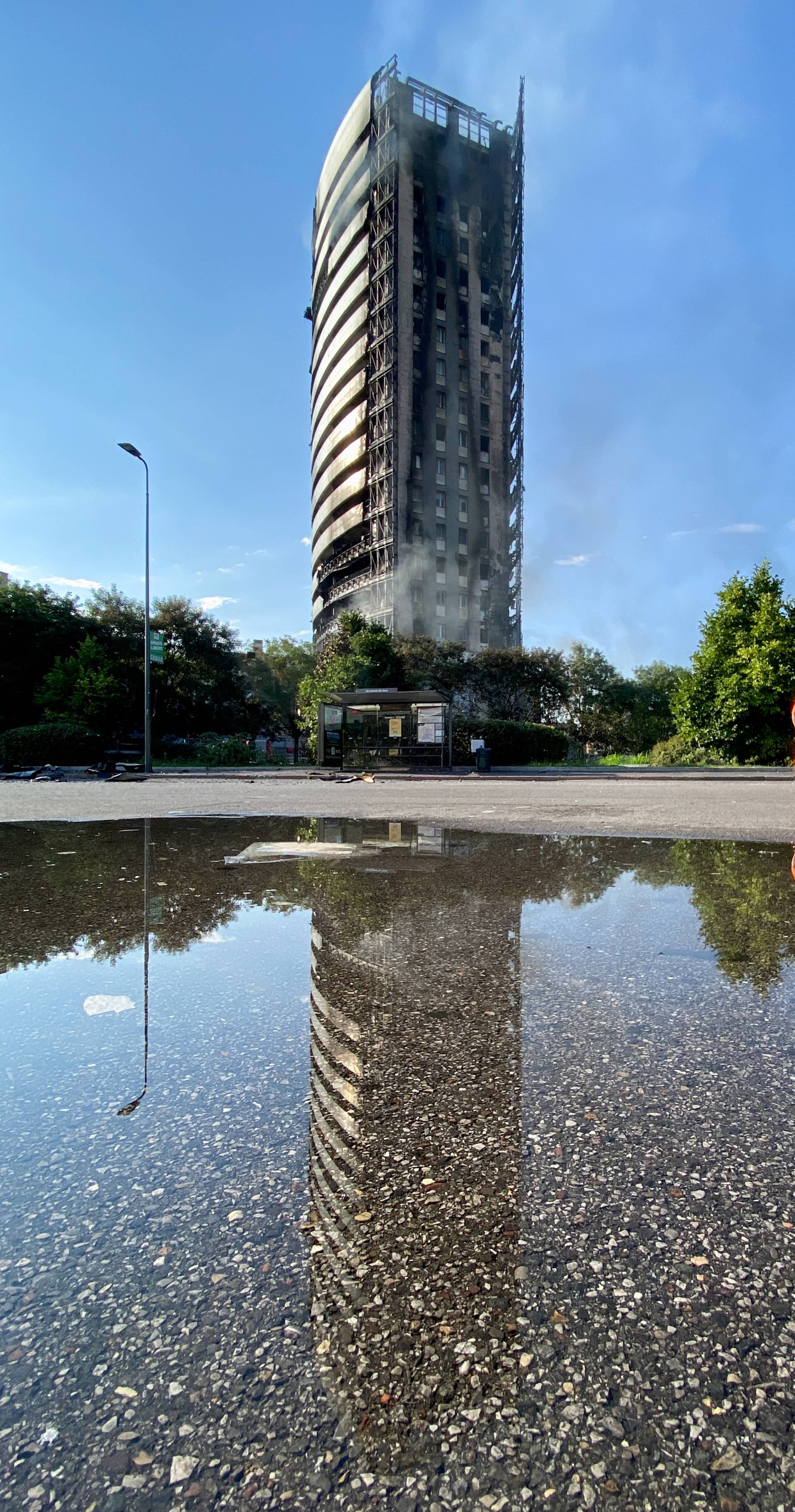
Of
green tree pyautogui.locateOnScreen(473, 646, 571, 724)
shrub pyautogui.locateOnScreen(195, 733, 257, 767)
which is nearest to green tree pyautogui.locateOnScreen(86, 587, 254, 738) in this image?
shrub pyautogui.locateOnScreen(195, 733, 257, 767)

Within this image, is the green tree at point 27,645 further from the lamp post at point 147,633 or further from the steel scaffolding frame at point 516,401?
the steel scaffolding frame at point 516,401

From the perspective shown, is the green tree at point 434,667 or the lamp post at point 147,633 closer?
the lamp post at point 147,633

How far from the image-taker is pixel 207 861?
6676 mm

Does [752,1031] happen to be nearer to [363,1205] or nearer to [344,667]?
[363,1205]

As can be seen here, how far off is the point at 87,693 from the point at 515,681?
2334 cm

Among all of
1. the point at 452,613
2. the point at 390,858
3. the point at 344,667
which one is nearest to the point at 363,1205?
the point at 390,858

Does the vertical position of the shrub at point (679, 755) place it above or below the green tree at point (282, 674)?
below

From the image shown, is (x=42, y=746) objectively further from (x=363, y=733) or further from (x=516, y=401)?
(x=516, y=401)

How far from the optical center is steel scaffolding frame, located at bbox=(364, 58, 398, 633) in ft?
235

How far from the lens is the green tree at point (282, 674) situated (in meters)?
57.1

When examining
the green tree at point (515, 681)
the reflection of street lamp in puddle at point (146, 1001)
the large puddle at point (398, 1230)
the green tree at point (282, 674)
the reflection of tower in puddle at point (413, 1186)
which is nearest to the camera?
the large puddle at point (398, 1230)

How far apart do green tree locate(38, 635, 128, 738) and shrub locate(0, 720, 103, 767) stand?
529 cm

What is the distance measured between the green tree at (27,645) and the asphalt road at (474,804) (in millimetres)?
19351

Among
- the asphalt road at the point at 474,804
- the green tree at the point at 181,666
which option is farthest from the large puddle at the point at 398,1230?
the green tree at the point at 181,666
